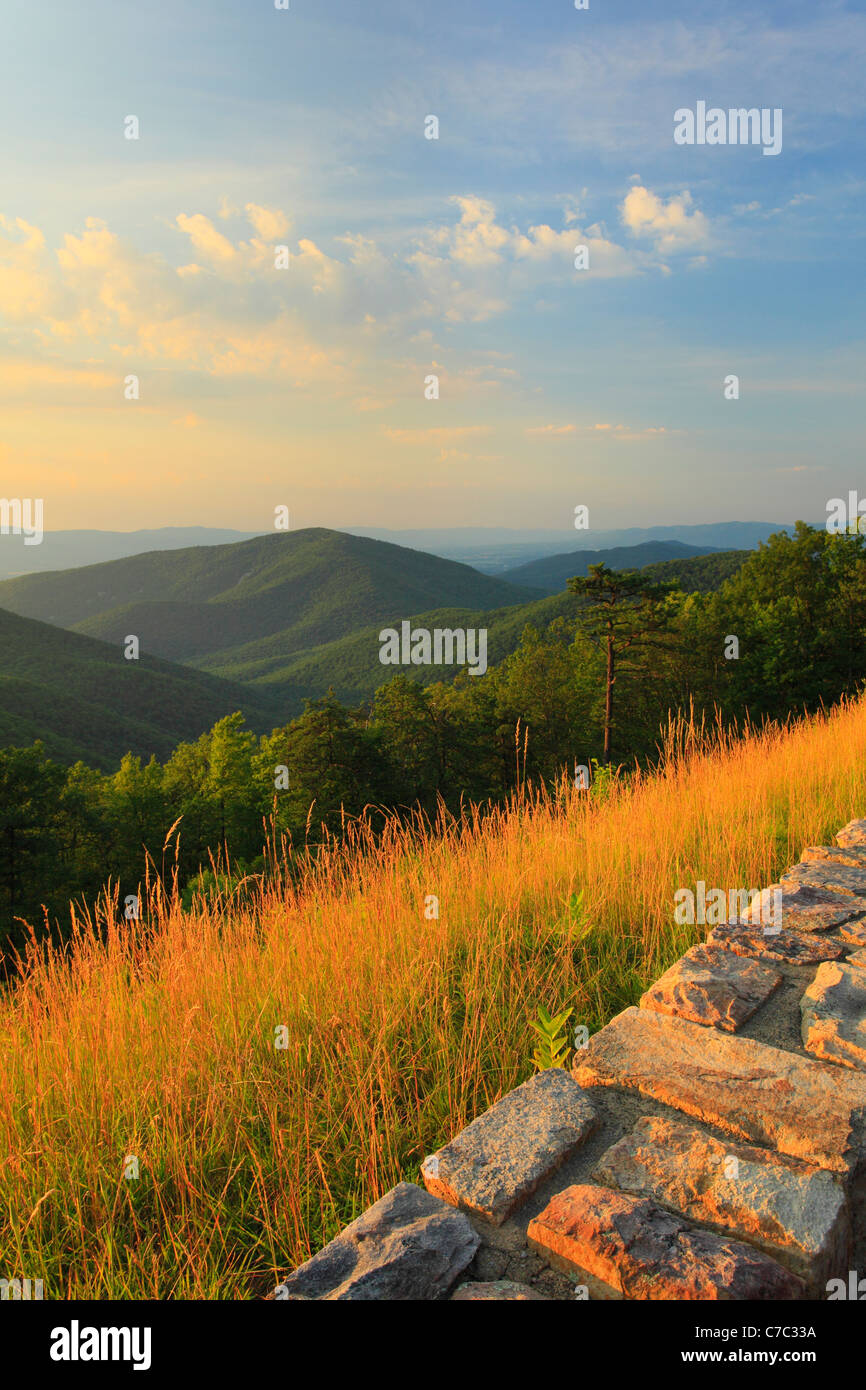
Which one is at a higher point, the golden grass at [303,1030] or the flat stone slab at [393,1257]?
the flat stone slab at [393,1257]

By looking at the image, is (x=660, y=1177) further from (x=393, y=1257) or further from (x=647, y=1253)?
(x=393, y=1257)

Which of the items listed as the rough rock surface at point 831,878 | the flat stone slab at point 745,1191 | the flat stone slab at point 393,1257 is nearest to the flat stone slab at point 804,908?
the rough rock surface at point 831,878

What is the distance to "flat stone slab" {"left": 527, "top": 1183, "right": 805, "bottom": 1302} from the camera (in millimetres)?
1318

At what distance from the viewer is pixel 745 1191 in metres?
1.49

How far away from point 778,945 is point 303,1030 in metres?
1.76

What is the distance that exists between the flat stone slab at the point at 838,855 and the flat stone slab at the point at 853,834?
0.26ft

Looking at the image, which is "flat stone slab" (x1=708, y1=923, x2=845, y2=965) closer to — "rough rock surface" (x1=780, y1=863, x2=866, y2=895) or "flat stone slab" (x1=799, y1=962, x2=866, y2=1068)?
"flat stone slab" (x1=799, y1=962, x2=866, y2=1068)

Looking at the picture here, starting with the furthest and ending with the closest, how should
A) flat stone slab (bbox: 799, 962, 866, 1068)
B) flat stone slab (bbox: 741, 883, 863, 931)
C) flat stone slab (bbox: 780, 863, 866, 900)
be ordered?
flat stone slab (bbox: 780, 863, 866, 900) → flat stone slab (bbox: 741, 883, 863, 931) → flat stone slab (bbox: 799, 962, 866, 1068)

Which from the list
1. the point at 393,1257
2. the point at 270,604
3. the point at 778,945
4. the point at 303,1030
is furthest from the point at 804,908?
the point at 270,604

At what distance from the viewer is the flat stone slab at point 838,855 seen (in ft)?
11.5

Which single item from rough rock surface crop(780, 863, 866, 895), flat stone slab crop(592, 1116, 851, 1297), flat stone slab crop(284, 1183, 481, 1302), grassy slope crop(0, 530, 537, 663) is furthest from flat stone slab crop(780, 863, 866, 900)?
grassy slope crop(0, 530, 537, 663)

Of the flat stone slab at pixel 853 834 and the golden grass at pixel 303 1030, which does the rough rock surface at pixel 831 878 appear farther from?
the flat stone slab at pixel 853 834

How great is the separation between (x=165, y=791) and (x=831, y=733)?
31.0 meters

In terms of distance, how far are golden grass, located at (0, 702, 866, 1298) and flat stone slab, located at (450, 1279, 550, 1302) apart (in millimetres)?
514
